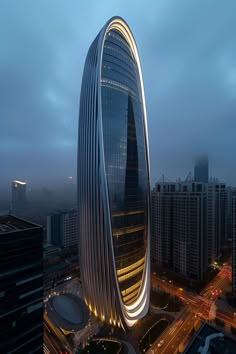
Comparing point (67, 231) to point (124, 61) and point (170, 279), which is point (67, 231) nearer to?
point (170, 279)

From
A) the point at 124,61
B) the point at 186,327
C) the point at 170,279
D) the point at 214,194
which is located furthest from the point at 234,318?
the point at 124,61

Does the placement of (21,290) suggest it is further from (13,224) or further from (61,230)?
(61,230)

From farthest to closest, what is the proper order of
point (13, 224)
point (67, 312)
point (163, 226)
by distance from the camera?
point (163, 226)
point (67, 312)
point (13, 224)

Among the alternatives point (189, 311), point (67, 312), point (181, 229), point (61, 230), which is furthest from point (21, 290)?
point (61, 230)

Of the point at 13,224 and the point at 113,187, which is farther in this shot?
the point at 113,187

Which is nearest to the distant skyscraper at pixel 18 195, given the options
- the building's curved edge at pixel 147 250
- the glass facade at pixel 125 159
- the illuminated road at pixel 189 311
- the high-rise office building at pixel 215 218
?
the glass facade at pixel 125 159

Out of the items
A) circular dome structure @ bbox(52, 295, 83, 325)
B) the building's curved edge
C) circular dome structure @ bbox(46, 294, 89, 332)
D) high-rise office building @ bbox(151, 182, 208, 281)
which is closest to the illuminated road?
the building's curved edge
